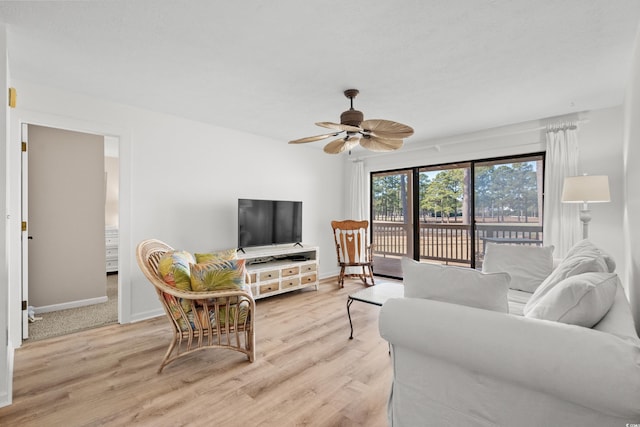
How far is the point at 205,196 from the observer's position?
400 cm

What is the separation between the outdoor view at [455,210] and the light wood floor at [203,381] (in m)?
2.45

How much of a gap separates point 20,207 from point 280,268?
8.88 feet

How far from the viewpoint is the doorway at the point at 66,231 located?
11.5ft

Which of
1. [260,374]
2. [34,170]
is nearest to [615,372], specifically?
[260,374]

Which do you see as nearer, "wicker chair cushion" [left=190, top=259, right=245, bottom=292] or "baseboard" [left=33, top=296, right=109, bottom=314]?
"wicker chair cushion" [left=190, top=259, right=245, bottom=292]

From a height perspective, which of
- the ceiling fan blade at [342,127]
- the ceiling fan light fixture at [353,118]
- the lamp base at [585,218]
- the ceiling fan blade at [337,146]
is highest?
the ceiling fan light fixture at [353,118]

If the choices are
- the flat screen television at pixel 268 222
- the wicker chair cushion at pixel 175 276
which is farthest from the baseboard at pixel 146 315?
the wicker chair cushion at pixel 175 276

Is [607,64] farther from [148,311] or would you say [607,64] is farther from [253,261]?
[148,311]

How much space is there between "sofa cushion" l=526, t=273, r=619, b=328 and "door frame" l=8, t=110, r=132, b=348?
3.64 m

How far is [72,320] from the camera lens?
3.36m

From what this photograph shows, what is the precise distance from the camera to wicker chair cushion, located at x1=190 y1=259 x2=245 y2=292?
7.59 ft

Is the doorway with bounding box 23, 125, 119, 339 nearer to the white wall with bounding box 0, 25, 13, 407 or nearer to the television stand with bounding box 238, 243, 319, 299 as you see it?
the white wall with bounding box 0, 25, 13, 407

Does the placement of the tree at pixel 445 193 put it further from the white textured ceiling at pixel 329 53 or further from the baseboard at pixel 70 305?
the baseboard at pixel 70 305

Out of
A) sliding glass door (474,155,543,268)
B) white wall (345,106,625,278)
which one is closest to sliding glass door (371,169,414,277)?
sliding glass door (474,155,543,268)
